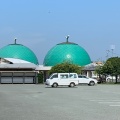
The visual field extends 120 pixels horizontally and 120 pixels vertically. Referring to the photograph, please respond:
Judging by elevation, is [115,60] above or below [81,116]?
above

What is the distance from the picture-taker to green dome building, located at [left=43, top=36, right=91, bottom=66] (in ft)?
389

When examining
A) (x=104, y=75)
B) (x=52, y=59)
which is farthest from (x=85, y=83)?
(x=52, y=59)

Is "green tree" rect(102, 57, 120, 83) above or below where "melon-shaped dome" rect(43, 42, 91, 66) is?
below

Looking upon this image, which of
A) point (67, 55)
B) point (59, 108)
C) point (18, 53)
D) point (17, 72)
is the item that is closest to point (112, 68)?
point (17, 72)

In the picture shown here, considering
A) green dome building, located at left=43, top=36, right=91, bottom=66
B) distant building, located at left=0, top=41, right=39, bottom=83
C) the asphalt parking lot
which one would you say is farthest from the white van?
green dome building, located at left=43, top=36, right=91, bottom=66

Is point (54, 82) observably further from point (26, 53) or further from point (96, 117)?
point (26, 53)

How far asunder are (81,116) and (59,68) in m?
71.8

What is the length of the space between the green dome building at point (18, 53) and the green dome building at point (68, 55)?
16.8 ft

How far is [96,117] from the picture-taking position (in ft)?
44.1

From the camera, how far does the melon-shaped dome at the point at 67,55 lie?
11869cm

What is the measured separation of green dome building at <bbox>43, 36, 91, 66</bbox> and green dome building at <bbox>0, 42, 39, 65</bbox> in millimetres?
5112

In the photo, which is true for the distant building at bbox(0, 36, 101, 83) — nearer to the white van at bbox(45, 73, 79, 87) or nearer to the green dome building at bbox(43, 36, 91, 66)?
the green dome building at bbox(43, 36, 91, 66)

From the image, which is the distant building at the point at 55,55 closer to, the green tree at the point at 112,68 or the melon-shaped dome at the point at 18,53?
the melon-shaped dome at the point at 18,53

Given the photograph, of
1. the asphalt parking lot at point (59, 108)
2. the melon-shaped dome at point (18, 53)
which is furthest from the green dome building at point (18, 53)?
the asphalt parking lot at point (59, 108)
